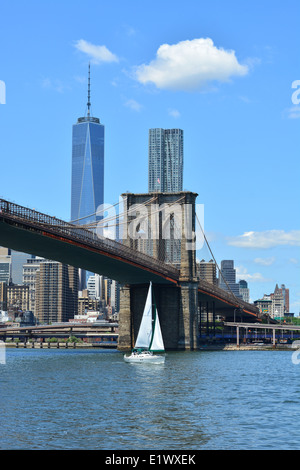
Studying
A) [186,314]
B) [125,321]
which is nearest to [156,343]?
[186,314]

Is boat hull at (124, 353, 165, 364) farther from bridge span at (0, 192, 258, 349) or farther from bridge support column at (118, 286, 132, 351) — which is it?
bridge support column at (118, 286, 132, 351)

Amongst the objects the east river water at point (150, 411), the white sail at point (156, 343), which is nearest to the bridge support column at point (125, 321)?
the white sail at point (156, 343)

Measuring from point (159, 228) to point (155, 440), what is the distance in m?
89.1

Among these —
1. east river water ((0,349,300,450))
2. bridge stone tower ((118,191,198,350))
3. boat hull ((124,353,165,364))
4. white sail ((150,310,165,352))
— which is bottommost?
east river water ((0,349,300,450))

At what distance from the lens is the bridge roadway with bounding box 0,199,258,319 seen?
7243 cm

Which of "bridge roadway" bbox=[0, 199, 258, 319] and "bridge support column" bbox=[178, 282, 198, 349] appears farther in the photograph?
"bridge support column" bbox=[178, 282, 198, 349]

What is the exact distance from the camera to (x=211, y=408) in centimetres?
3691

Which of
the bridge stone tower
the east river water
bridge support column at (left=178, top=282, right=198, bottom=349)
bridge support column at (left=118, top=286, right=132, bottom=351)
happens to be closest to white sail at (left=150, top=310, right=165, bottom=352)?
the east river water

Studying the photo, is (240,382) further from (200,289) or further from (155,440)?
(200,289)

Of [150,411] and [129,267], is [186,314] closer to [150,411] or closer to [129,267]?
[129,267]

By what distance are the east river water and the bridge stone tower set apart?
44630mm

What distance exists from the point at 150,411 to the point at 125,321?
71567mm

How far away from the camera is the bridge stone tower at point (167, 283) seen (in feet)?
343
